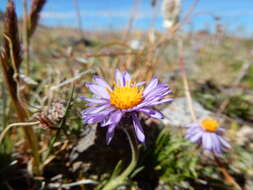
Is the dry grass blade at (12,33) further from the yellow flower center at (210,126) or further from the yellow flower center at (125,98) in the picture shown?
the yellow flower center at (210,126)

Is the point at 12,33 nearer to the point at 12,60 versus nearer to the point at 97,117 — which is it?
the point at 12,60

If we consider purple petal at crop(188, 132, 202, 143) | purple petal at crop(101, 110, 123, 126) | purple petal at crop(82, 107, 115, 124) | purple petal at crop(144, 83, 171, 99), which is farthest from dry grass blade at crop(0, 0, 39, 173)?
purple petal at crop(188, 132, 202, 143)

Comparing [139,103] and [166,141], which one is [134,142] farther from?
[166,141]

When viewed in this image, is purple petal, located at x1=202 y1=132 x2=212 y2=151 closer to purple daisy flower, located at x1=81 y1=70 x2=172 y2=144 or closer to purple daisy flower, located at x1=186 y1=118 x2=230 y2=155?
purple daisy flower, located at x1=186 y1=118 x2=230 y2=155

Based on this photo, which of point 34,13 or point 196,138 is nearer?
point 34,13

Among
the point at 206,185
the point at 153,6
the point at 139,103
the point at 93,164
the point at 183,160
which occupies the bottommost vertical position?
the point at 206,185

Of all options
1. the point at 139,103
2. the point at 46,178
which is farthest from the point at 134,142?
the point at 46,178

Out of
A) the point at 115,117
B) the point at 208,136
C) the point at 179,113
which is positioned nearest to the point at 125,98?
the point at 115,117
